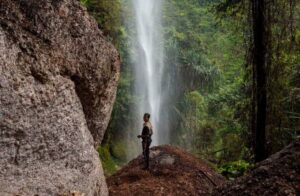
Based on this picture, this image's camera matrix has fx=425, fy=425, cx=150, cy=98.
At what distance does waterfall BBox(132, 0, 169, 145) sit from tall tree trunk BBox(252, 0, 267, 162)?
16818mm

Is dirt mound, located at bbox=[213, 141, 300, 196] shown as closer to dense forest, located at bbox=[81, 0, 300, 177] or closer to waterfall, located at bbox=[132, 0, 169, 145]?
dense forest, located at bbox=[81, 0, 300, 177]

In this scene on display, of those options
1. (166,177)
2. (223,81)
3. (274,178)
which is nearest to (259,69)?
(166,177)

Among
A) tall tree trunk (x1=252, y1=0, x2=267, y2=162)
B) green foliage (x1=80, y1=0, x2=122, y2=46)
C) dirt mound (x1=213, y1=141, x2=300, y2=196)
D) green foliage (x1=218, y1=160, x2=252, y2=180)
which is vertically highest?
green foliage (x1=80, y1=0, x2=122, y2=46)

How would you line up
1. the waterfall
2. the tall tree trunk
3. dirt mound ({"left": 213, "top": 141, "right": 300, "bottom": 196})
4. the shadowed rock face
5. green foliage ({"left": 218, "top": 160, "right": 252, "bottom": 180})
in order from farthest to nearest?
the waterfall → green foliage ({"left": 218, "top": 160, "right": 252, "bottom": 180}) → the tall tree trunk → the shadowed rock face → dirt mound ({"left": 213, "top": 141, "right": 300, "bottom": 196})

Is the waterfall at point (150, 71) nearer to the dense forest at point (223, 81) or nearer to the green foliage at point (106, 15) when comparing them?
the dense forest at point (223, 81)

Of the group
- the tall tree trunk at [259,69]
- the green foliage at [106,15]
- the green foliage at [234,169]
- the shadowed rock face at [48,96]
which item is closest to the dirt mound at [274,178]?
the shadowed rock face at [48,96]

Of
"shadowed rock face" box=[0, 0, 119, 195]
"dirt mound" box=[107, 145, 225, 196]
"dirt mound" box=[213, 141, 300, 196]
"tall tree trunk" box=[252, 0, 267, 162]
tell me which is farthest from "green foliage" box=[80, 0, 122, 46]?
"dirt mound" box=[213, 141, 300, 196]

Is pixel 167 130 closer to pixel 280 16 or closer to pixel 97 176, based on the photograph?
pixel 280 16

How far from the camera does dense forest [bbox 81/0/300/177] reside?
920 cm

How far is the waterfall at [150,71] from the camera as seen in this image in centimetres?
2850

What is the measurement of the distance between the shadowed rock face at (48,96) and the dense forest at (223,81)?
362cm

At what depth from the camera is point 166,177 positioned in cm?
1000

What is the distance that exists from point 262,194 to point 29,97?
11.8 feet

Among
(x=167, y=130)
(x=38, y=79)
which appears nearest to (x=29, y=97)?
(x=38, y=79)
